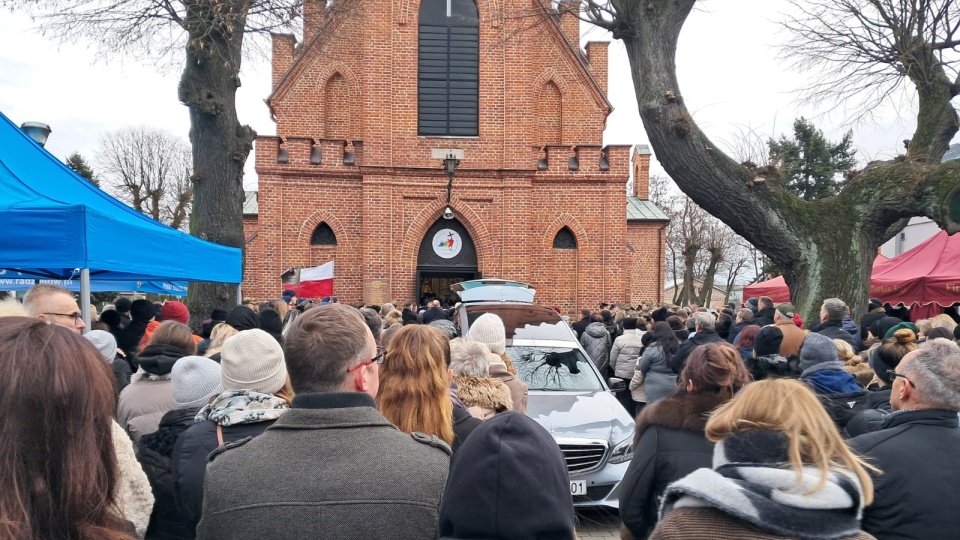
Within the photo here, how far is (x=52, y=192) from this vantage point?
6148 mm

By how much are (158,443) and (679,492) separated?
2.26 metres

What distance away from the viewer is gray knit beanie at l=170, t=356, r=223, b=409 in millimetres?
3455

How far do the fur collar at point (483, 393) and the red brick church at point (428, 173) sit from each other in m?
16.0

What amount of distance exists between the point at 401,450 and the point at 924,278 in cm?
1324

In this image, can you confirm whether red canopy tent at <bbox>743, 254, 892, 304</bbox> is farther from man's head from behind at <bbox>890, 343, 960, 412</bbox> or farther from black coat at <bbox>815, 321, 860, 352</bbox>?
man's head from behind at <bbox>890, 343, 960, 412</bbox>

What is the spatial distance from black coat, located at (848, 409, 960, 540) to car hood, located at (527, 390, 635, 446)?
3535 mm

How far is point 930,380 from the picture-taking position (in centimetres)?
289

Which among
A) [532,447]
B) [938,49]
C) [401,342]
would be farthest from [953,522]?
[938,49]

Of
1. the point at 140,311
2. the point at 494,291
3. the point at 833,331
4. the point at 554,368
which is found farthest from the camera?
the point at 494,291

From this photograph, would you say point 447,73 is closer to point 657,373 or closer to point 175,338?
point 657,373

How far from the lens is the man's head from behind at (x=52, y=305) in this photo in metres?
4.31

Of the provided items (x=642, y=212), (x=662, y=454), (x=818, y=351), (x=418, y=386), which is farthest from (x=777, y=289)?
(x=418, y=386)

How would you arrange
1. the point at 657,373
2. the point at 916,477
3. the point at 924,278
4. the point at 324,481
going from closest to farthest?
the point at 324,481, the point at 916,477, the point at 657,373, the point at 924,278

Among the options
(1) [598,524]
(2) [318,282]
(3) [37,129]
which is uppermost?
(3) [37,129]
